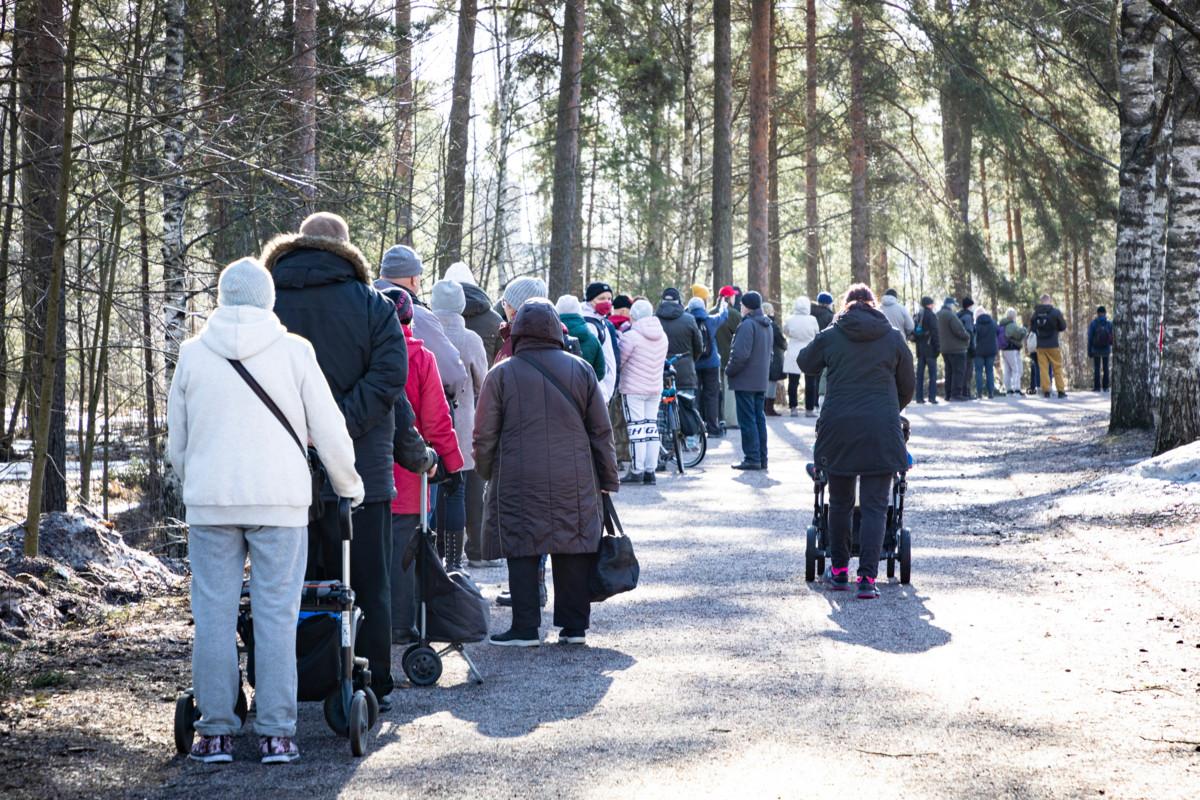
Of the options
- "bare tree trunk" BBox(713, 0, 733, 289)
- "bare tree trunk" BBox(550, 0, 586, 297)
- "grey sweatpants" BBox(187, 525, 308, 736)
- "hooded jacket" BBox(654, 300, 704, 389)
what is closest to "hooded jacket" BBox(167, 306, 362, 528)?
"grey sweatpants" BBox(187, 525, 308, 736)

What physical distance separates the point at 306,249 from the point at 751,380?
38.5 feet

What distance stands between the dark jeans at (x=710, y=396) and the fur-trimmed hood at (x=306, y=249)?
51.5 ft

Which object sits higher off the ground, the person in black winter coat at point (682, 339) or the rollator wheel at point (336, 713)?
the person in black winter coat at point (682, 339)

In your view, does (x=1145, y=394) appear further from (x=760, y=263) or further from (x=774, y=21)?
(x=774, y=21)

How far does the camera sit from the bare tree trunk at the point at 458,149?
65.9ft

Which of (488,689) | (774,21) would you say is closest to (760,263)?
(774,21)

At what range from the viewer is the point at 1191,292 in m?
15.6

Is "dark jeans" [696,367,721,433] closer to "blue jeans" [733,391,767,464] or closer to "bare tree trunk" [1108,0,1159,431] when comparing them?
"blue jeans" [733,391,767,464]

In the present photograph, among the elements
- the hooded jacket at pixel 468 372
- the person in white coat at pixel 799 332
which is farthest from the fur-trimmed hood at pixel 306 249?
the person in white coat at pixel 799 332

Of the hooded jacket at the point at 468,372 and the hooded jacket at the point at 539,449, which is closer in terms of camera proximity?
the hooded jacket at the point at 539,449

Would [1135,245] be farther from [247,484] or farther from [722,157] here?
[247,484]

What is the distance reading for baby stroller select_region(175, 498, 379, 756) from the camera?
5816mm

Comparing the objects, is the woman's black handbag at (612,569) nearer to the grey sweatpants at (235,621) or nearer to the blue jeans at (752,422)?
the grey sweatpants at (235,621)

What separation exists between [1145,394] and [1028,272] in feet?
128
